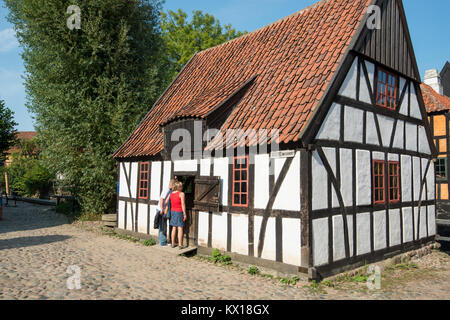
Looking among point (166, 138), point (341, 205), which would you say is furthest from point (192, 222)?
point (341, 205)

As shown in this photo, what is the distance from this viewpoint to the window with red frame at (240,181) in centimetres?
872

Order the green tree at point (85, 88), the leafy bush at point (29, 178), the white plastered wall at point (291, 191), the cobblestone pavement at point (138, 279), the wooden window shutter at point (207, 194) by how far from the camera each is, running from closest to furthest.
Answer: the cobblestone pavement at point (138, 279) < the white plastered wall at point (291, 191) < the wooden window shutter at point (207, 194) < the green tree at point (85, 88) < the leafy bush at point (29, 178)

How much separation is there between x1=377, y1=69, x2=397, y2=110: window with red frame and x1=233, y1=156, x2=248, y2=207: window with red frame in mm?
4086

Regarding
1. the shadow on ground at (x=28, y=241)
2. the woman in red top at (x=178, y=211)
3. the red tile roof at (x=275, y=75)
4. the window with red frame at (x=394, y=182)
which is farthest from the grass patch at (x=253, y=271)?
the shadow on ground at (x=28, y=241)

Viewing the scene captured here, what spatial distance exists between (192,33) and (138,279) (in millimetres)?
26177

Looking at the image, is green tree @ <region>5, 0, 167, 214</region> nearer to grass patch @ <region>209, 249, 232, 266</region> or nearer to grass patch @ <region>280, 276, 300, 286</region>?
grass patch @ <region>209, 249, 232, 266</region>

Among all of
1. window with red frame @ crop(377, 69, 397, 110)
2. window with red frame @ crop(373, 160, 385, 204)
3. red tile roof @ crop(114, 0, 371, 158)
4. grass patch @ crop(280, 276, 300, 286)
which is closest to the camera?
grass patch @ crop(280, 276, 300, 286)

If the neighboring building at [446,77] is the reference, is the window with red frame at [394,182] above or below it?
below

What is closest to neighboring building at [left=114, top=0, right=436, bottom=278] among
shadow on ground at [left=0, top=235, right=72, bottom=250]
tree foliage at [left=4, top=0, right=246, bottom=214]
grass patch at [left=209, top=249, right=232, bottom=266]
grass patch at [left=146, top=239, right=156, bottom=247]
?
grass patch at [left=209, top=249, right=232, bottom=266]

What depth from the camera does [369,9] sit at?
354 inches

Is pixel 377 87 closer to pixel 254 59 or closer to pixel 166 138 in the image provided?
pixel 254 59

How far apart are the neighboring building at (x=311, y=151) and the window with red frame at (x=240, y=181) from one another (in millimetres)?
25

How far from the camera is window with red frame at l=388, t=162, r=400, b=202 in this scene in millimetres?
10195

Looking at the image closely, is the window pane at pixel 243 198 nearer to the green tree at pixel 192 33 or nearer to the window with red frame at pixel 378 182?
the window with red frame at pixel 378 182
